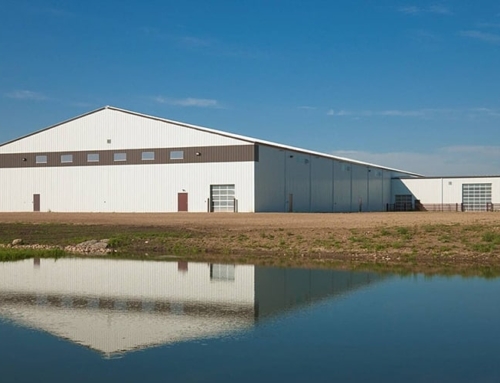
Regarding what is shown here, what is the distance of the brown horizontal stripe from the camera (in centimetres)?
5084

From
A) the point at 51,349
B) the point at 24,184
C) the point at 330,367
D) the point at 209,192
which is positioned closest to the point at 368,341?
the point at 330,367

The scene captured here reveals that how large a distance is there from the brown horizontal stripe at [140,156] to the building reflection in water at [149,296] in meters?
26.6

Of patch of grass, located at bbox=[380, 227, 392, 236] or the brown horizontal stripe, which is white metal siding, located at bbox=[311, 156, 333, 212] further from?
patch of grass, located at bbox=[380, 227, 392, 236]

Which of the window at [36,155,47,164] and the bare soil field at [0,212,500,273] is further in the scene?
the window at [36,155,47,164]

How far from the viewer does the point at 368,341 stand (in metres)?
11.8

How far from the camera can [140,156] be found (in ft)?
180

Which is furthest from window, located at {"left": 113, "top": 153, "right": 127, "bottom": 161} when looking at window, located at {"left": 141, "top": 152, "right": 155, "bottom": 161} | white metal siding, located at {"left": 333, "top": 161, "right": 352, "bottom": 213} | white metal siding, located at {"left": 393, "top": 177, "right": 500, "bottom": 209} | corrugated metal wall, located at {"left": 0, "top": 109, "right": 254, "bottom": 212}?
white metal siding, located at {"left": 393, "top": 177, "right": 500, "bottom": 209}

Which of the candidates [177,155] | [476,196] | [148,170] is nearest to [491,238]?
[177,155]

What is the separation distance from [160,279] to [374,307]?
768 cm

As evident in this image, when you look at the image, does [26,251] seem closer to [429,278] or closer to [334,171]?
[429,278]

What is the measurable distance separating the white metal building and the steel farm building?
84mm

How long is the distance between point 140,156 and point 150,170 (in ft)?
5.13

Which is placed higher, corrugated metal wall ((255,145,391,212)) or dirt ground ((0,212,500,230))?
corrugated metal wall ((255,145,391,212))

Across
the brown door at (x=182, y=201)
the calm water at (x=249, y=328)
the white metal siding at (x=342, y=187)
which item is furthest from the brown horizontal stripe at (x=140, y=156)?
the calm water at (x=249, y=328)
